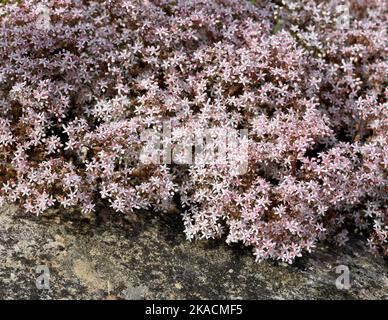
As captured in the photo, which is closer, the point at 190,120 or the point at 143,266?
the point at 143,266

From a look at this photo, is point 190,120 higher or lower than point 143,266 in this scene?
higher

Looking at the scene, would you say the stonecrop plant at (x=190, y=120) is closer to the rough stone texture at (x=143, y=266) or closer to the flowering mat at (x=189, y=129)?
the flowering mat at (x=189, y=129)

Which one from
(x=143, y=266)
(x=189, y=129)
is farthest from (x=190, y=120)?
(x=143, y=266)

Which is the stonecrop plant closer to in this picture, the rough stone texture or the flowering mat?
the flowering mat

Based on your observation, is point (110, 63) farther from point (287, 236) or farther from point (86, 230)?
point (287, 236)

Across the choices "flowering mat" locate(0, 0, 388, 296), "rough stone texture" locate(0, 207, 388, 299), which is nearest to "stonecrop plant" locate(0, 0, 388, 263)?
"flowering mat" locate(0, 0, 388, 296)

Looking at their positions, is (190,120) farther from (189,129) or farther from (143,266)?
(143,266)

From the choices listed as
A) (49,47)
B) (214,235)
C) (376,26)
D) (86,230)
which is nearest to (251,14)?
(376,26)

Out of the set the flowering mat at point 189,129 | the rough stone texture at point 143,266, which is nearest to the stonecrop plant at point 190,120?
the flowering mat at point 189,129
